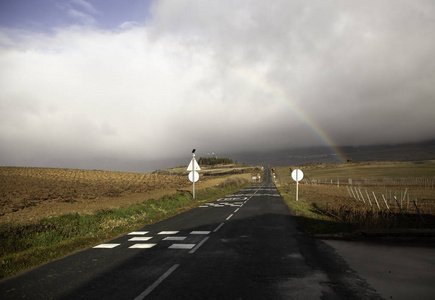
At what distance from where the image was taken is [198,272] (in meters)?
7.21

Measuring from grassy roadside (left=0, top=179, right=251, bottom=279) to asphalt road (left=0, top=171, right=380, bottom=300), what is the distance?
2.36 ft

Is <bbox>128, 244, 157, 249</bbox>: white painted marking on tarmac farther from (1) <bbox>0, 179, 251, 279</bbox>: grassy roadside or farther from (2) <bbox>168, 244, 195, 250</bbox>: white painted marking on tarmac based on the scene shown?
(1) <bbox>0, 179, 251, 279</bbox>: grassy roadside

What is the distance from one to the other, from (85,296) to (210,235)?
6.85 metres

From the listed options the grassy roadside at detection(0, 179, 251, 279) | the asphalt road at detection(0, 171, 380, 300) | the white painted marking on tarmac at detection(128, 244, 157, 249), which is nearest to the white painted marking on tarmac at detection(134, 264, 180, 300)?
the asphalt road at detection(0, 171, 380, 300)

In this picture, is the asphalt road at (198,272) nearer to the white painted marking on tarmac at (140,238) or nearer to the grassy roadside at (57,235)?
the white painted marking on tarmac at (140,238)

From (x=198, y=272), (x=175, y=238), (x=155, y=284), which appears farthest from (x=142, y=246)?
(x=155, y=284)

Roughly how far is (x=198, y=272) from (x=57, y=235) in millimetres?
7573

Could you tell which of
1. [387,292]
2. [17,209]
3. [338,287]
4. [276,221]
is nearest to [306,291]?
[338,287]

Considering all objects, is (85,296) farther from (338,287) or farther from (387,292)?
(387,292)

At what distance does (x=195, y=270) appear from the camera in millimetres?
7379

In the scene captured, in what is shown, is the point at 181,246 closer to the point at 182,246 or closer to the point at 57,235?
the point at 182,246

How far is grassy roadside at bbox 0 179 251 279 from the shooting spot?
8904 mm

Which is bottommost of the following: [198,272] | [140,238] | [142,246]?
[140,238]

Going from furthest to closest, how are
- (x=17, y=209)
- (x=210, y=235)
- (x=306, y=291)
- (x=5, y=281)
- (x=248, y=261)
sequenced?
(x=17, y=209) → (x=210, y=235) → (x=248, y=261) → (x=5, y=281) → (x=306, y=291)
